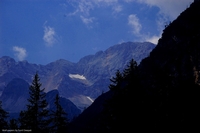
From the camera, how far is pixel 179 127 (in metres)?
32.6

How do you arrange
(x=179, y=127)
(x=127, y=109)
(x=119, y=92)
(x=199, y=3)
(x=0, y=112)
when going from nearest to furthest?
1. (x=127, y=109)
2. (x=119, y=92)
3. (x=179, y=127)
4. (x=0, y=112)
5. (x=199, y=3)

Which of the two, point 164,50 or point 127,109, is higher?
point 164,50

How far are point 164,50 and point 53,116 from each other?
140m

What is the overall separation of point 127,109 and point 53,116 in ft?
52.1

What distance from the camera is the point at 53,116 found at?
131 feet

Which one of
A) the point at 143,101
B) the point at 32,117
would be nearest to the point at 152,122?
the point at 143,101

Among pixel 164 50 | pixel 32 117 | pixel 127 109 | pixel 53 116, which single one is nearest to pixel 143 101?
pixel 127 109

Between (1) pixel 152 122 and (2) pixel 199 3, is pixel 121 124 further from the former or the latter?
(2) pixel 199 3

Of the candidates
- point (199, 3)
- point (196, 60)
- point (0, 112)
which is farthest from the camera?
point (199, 3)

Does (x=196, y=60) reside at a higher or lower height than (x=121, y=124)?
higher

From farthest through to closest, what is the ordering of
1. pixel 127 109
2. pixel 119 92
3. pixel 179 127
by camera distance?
pixel 179 127 < pixel 119 92 < pixel 127 109

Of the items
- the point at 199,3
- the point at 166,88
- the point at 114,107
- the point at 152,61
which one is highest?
the point at 199,3

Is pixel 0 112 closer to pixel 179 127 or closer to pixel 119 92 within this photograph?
pixel 119 92

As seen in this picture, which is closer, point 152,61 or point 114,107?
point 114,107
